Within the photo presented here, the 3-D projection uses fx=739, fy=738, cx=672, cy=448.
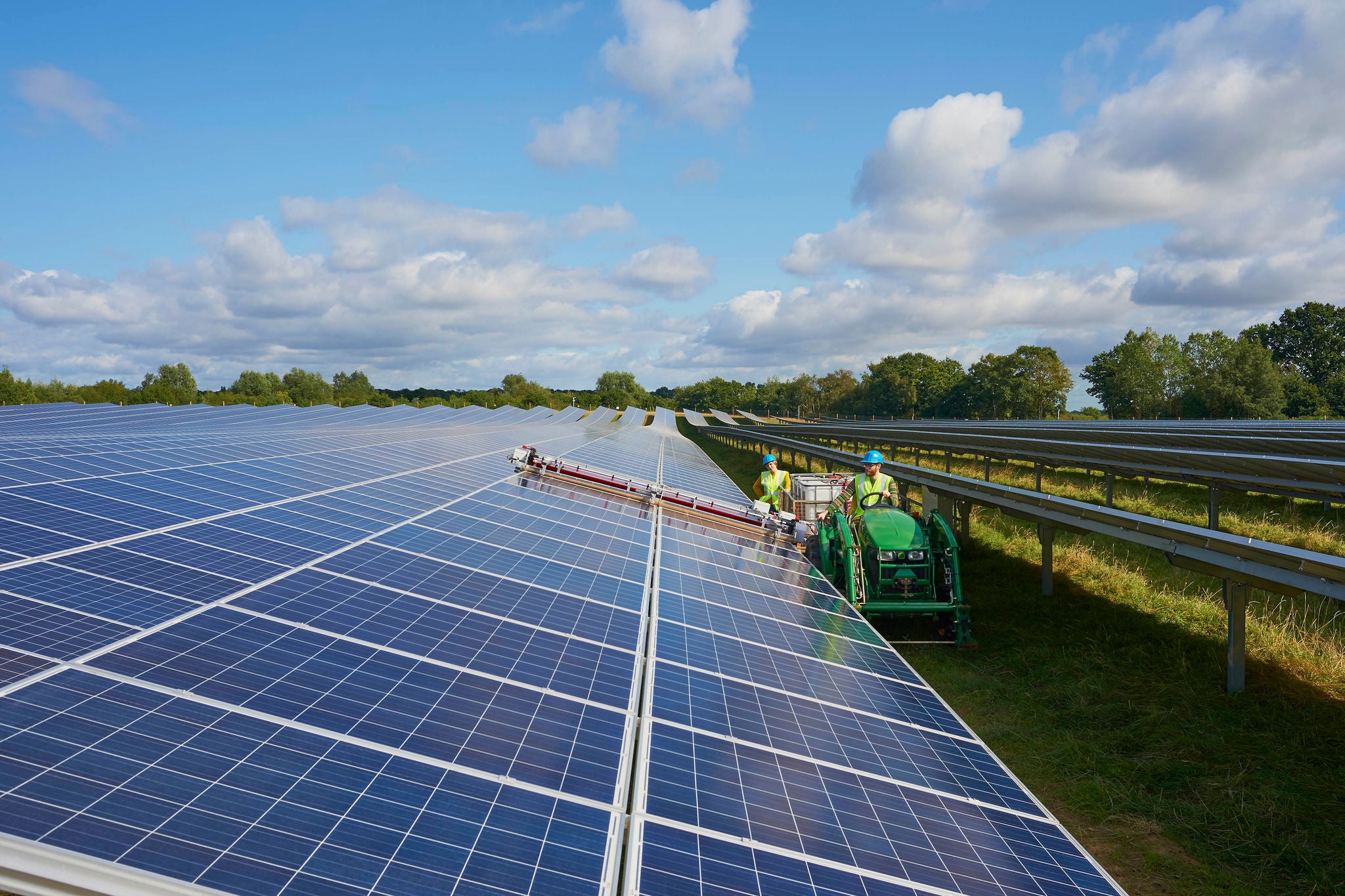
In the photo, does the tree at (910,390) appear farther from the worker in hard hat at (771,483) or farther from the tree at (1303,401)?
the worker in hard hat at (771,483)

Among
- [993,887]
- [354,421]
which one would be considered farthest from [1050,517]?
[354,421]

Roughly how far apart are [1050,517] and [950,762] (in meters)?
9.10

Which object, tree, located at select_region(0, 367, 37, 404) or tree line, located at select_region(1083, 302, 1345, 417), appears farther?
tree, located at select_region(0, 367, 37, 404)

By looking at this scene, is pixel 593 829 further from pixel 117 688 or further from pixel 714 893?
pixel 117 688

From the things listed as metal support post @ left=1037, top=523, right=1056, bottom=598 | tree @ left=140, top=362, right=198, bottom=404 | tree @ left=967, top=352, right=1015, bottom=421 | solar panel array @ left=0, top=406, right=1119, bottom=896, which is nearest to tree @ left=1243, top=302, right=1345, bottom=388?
tree @ left=967, top=352, right=1015, bottom=421

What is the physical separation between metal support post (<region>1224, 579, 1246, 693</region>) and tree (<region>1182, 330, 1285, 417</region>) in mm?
74820

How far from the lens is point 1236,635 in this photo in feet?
A: 36.0

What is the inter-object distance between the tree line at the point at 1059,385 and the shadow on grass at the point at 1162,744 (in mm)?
73558

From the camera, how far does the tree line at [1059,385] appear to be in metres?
73.3

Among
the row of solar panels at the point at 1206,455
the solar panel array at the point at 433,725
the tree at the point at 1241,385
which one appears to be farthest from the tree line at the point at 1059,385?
the solar panel array at the point at 433,725

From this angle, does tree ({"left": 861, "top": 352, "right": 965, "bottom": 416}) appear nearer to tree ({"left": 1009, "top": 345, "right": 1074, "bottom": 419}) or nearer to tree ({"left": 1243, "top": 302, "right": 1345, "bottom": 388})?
tree ({"left": 1009, "top": 345, "right": 1074, "bottom": 419})

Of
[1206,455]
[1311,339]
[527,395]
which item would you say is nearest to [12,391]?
[527,395]

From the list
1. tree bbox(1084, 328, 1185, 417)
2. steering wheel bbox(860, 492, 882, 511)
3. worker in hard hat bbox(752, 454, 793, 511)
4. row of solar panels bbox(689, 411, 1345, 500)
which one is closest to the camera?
row of solar panels bbox(689, 411, 1345, 500)

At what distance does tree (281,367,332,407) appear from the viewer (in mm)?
159500
